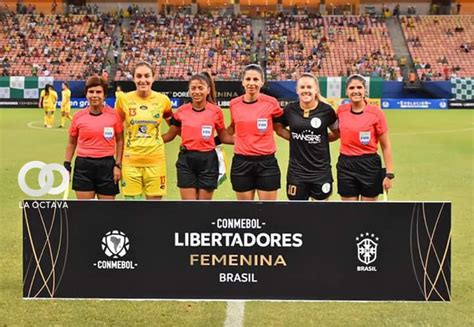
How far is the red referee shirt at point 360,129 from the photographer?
607 cm

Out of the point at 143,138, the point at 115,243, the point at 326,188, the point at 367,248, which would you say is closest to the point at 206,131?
the point at 143,138

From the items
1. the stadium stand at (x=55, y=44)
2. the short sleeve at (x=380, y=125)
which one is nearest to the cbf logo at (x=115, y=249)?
the short sleeve at (x=380, y=125)

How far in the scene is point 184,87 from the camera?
31219 millimetres

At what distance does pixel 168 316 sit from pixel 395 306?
6.17 feet

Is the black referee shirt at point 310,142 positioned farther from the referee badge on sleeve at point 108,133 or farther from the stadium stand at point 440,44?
the stadium stand at point 440,44

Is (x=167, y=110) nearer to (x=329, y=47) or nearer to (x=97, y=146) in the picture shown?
(x=97, y=146)

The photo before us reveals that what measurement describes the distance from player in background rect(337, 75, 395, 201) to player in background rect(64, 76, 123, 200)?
2.16m

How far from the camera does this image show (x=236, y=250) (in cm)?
475

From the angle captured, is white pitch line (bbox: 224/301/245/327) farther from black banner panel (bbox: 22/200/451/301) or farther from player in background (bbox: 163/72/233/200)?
player in background (bbox: 163/72/233/200)

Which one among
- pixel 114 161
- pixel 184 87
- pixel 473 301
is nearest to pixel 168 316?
pixel 114 161

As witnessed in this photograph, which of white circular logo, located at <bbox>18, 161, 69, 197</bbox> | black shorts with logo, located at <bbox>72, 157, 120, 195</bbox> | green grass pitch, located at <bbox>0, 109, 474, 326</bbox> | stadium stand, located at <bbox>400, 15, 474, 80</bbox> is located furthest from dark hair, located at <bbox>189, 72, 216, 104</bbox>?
stadium stand, located at <bbox>400, 15, 474, 80</bbox>

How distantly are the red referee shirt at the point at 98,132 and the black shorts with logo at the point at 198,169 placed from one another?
0.69 metres

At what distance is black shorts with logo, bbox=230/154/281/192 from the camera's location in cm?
618

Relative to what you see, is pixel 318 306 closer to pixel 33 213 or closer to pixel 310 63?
pixel 33 213
